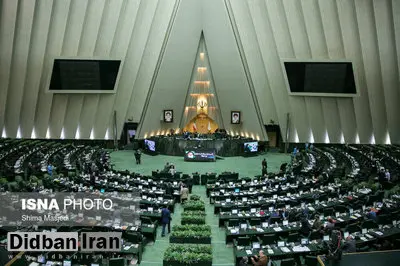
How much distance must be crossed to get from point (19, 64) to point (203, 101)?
17851 mm

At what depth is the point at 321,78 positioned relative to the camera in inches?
1339

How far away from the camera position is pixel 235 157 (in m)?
34.9

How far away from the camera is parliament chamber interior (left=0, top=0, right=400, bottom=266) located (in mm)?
20859

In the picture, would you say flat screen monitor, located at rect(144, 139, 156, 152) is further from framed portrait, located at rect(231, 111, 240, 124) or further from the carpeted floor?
framed portrait, located at rect(231, 111, 240, 124)

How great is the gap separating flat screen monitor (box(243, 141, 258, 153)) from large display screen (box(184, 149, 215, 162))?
4.21 metres

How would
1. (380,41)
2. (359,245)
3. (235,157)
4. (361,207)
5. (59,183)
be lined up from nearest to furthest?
1. (359,245)
2. (361,207)
3. (59,183)
4. (380,41)
5. (235,157)

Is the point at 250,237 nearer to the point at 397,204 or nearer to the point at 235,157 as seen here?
the point at 397,204

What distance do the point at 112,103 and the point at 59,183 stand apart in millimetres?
18666

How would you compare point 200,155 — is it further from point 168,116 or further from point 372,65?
point 372,65

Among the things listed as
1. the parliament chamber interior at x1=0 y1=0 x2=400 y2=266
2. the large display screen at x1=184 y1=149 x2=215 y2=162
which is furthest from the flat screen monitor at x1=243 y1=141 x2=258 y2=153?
the large display screen at x1=184 y1=149 x2=215 y2=162

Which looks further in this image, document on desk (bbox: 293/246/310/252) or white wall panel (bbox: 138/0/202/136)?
white wall panel (bbox: 138/0/202/136)

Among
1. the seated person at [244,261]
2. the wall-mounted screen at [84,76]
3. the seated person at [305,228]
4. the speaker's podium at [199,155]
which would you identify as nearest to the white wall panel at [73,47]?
the wall-mounted screen at [84,76]

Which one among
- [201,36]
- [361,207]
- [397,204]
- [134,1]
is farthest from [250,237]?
[201,36]

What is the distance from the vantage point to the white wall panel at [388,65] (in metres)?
29.1
